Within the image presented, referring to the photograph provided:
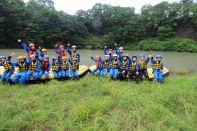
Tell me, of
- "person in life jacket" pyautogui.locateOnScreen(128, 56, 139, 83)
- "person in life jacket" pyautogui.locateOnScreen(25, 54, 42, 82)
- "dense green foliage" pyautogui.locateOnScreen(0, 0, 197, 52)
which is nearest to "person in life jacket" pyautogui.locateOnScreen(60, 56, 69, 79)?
"person in life jacket" pyautogui.locateOnScreen(25, 54, 42, 82)

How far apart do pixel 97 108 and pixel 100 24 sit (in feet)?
108

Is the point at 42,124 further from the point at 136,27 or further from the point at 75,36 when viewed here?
the point at 136,27

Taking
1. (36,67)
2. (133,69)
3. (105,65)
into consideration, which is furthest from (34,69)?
(133,69)

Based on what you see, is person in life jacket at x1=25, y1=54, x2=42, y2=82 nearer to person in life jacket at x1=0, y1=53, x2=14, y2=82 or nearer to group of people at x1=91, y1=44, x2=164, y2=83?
person in life jacket at x1=0, y1=53, x2=14, y2=82

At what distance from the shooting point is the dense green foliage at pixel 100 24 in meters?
27.5

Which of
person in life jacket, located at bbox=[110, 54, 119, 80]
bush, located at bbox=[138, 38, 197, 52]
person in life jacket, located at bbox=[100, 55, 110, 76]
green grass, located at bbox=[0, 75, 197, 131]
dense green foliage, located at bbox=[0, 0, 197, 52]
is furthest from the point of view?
bush, located at bbox=[138, 38, 197, 52]

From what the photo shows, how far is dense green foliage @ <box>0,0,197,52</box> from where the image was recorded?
2745cm

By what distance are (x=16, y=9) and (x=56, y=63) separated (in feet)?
67.5

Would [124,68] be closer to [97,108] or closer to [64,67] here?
[64,67]

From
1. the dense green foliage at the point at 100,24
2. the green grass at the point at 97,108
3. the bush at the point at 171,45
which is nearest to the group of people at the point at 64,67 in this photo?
the green grass at the point at 97,108

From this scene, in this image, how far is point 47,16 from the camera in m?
30.4

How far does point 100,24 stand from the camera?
122ft

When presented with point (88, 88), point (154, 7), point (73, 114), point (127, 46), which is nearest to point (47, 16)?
point (127, 46)

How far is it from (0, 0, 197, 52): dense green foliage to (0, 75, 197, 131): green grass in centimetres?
2149
